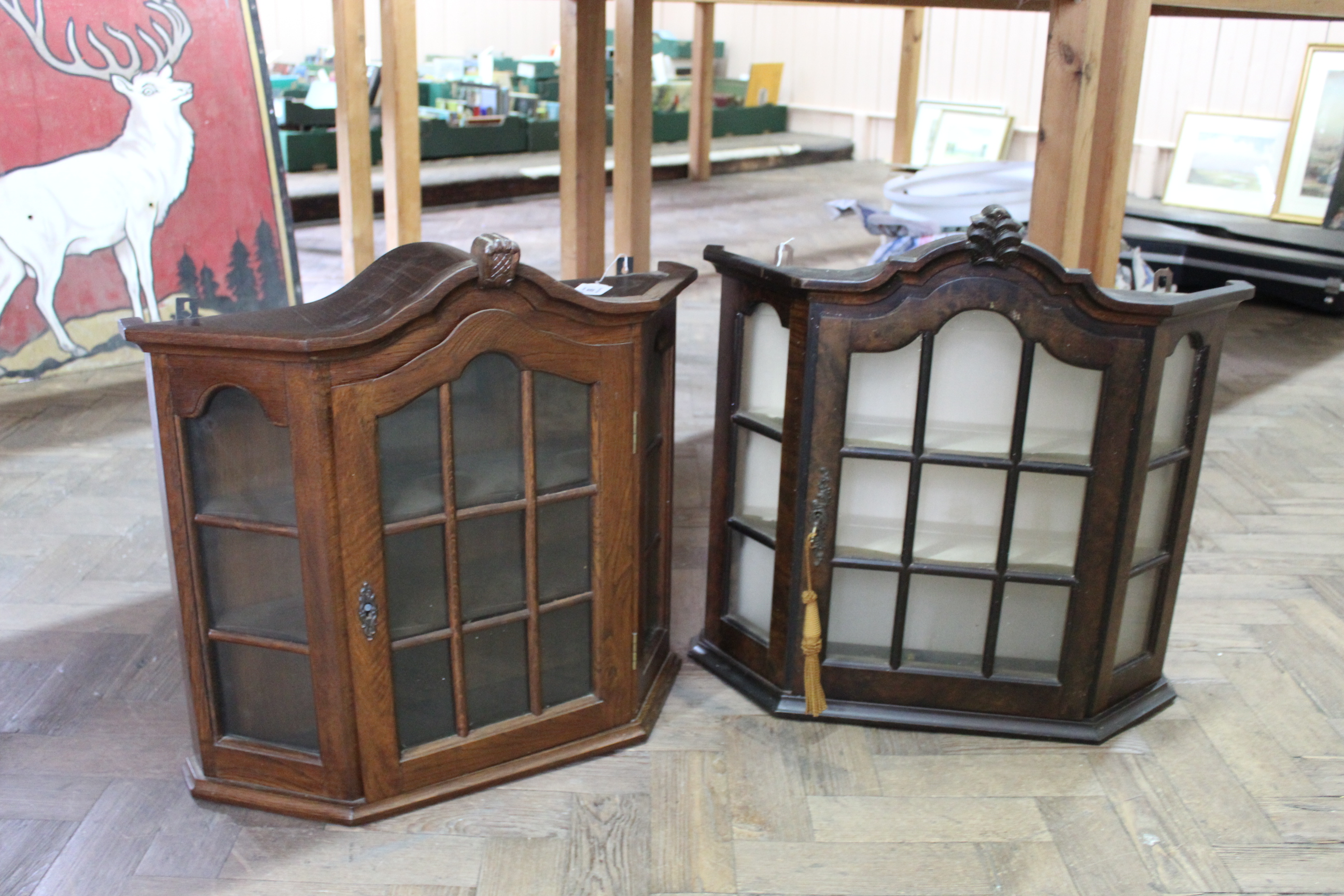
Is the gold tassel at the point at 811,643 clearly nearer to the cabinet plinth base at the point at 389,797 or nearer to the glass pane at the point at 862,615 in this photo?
the glass pane at the point at 862,615

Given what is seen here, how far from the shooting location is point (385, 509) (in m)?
1.87

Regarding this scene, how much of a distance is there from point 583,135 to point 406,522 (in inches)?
101

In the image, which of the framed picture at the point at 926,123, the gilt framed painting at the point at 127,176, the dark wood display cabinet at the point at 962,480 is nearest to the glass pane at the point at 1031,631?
the dark wood display cabinet at the point at 962,480

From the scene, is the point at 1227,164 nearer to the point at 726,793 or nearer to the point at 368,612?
the point at 726,793

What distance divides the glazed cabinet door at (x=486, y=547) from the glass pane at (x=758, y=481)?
0.34 metres

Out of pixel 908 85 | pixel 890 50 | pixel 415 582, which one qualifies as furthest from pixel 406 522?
pixel 890 50

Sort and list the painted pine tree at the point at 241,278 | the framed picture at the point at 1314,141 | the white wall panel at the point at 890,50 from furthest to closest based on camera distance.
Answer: the white wall panel at the point at 890,50 < the framed picture at the point at 1314,141 < the painted pine tree at the point at 241,278

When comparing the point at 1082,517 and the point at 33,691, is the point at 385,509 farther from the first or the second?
the point at 1082,517

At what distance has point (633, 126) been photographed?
466cm

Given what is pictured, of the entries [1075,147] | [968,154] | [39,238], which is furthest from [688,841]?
[968,154]

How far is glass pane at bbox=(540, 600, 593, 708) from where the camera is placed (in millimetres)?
2117

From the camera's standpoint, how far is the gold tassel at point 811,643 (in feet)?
7.33

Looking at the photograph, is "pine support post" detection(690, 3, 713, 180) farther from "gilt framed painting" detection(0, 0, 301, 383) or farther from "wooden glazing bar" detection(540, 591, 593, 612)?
"wooden glazing bar" detection(540, 591, 593, 612)

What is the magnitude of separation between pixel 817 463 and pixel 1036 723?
0.71m
